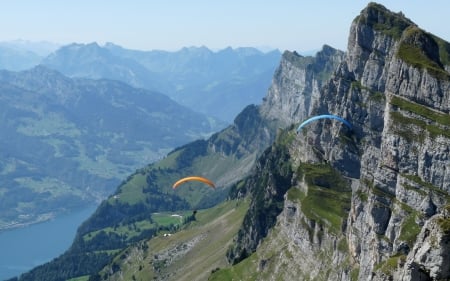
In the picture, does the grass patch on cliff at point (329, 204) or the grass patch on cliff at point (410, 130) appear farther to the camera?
the grass patch on cliff at point (329, 204)

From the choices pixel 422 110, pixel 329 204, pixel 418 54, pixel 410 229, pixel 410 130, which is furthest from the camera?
pixel 329 204

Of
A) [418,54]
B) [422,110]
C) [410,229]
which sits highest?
[418,54]

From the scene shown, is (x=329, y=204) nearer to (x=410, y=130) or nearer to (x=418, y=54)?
(x=418, y=54)

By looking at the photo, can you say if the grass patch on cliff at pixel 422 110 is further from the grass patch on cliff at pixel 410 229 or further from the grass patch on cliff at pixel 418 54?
the grass patch on cliff at pixel 410 229

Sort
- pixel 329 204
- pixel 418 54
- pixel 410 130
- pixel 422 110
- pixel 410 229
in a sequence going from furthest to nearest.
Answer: pixel 329 204
pixel 418 54
pixel 422 110
pixel 410 130
pixel 410 229

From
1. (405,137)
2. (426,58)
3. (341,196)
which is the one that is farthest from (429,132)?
(341,196)

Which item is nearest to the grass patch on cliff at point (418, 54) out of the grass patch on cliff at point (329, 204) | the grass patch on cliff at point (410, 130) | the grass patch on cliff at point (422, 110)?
the grass patch on cliff at point (422, 110)

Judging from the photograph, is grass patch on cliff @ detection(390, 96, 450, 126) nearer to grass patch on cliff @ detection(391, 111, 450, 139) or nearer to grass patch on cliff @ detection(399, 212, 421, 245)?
grass patch on cliff @ detection(391, 111, 450, 139)

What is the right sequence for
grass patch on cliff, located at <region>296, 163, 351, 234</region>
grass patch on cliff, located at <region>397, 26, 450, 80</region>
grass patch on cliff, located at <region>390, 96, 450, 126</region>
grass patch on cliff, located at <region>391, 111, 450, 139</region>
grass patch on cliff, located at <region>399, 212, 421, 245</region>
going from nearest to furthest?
grass patch on cliff, located at <region>399, 212, 421, 245</region>
grass patch on cliff, located at <region>391, 111, 450, 139</region>
grass patch on cliff, located at <region>390, 96, 450, 126</region>
grass patch on cliff, located at <region>397, 26, 450, 80</region>
grass patch on cliff, located at <region>296, 163, 351, 234</region>

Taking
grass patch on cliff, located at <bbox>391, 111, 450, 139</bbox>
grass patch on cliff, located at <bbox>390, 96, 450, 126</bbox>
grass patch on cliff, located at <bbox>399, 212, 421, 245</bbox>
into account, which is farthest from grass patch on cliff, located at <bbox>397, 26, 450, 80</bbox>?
grass patch on cliff, located at <bbox>399, 212, 421, 245</bbox>

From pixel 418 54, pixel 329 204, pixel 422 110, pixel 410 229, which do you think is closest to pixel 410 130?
pixel 422 110

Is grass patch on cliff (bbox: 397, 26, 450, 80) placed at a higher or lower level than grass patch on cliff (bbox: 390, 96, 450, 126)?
higher
